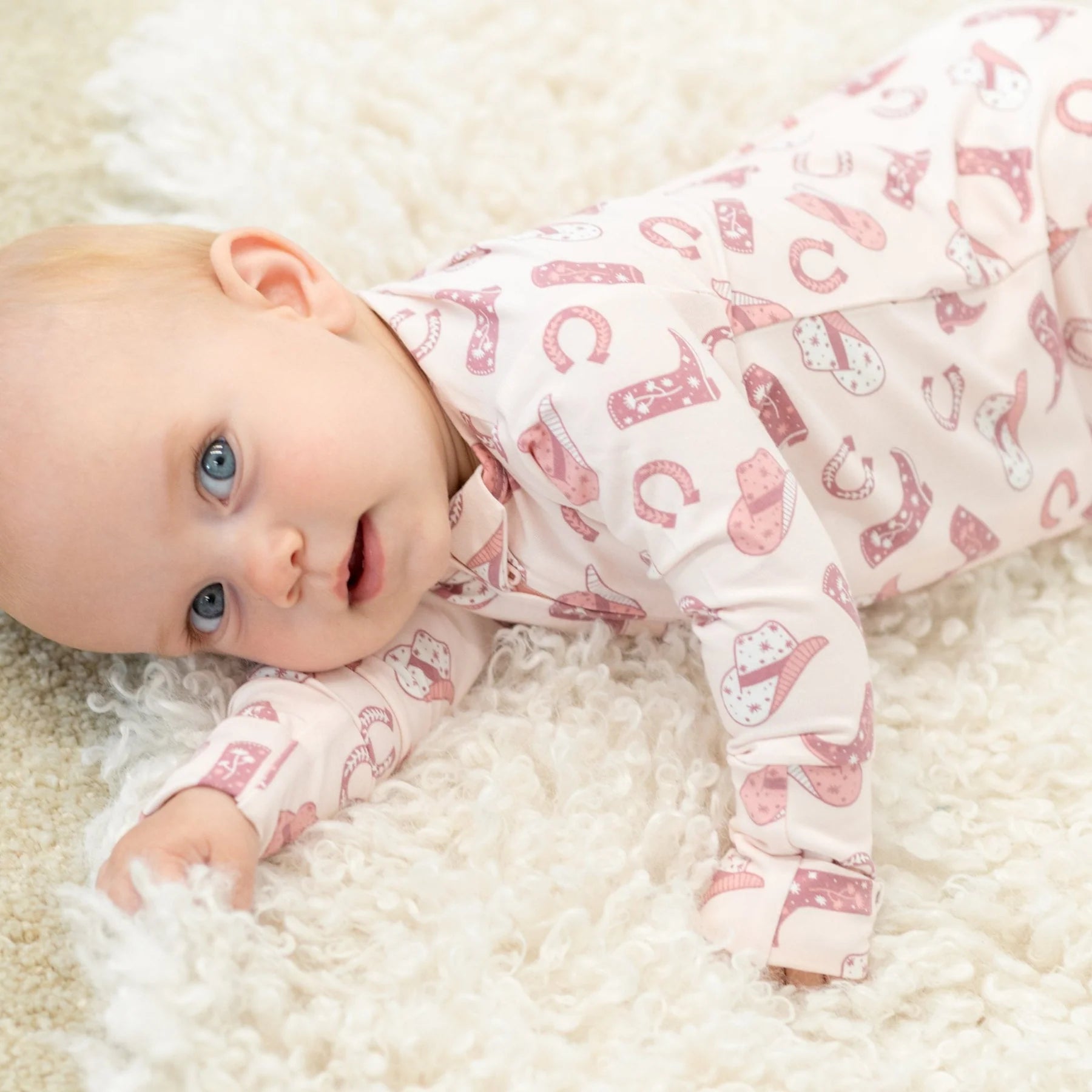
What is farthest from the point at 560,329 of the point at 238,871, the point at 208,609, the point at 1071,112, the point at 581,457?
the point at 1071,112

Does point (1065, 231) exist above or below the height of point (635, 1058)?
above

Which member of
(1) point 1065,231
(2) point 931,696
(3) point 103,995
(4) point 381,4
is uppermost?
(4) point 381,4

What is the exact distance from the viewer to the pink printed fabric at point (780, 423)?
102cm

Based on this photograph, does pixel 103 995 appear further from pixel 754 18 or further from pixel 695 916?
pixel 754 18

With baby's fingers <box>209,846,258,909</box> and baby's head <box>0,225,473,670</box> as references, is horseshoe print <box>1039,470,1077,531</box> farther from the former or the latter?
baby's fingers <box>209,846,258,909</box>

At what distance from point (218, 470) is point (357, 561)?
0.46 ft

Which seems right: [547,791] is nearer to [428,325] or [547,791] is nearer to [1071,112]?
[428,325]

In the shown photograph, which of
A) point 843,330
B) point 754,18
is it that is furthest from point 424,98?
point 843,330

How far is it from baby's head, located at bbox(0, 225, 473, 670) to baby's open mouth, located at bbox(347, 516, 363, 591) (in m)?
0.02

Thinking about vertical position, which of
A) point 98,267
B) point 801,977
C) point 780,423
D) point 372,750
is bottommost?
point 801,977

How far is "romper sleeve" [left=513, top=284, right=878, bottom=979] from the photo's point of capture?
3.30 ft

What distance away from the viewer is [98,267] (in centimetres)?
104

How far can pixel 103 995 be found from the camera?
2.94ft

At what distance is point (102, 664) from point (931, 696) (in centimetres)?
73
